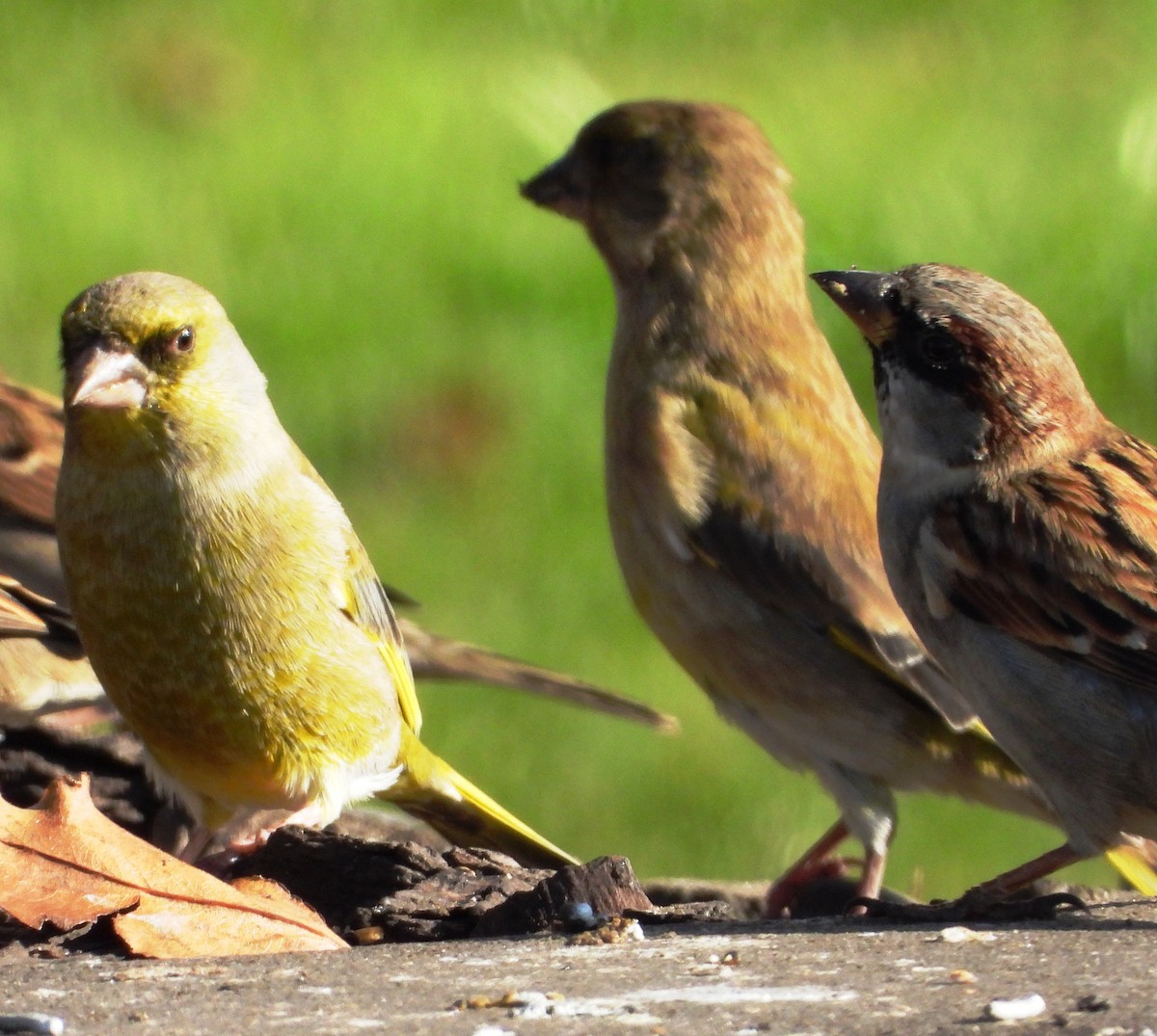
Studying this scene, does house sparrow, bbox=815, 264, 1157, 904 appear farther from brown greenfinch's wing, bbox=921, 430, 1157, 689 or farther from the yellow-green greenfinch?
the yellow-green greenfinch

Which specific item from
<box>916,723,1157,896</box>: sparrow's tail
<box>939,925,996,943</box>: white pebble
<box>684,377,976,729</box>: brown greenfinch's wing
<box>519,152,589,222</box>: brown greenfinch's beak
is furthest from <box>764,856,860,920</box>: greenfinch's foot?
<box>519,152,589,222</box>: brown greenfinch's beak

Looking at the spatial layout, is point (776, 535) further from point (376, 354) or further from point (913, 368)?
point (376, 354)

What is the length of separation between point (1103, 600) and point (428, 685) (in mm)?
3763

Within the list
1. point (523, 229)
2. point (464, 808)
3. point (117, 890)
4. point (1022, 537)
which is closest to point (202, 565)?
point (117, 890)

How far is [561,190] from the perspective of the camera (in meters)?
5.91

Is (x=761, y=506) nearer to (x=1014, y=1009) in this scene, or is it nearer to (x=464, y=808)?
(x=464, y=808)

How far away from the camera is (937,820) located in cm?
688

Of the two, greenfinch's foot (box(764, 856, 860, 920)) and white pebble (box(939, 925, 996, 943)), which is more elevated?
white pebble (box(939, 925, 996, 943))

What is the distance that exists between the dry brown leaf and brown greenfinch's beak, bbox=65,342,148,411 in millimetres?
672

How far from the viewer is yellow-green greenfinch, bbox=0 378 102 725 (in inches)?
189

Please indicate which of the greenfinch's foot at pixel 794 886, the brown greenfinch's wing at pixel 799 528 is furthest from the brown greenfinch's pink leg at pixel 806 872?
Result: the brown greenfinch's wing at pixel 799 528

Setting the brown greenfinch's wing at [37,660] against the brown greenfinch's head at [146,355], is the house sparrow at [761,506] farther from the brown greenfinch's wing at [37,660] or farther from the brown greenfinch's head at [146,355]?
the brown greenfinch's head at [146,355]

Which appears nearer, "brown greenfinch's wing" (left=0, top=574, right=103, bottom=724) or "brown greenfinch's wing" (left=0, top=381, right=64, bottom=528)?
"brown greenfinch's wing" (left=0, top=574, right=103, bottom=724)

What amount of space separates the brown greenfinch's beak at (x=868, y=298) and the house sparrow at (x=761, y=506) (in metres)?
1.01
